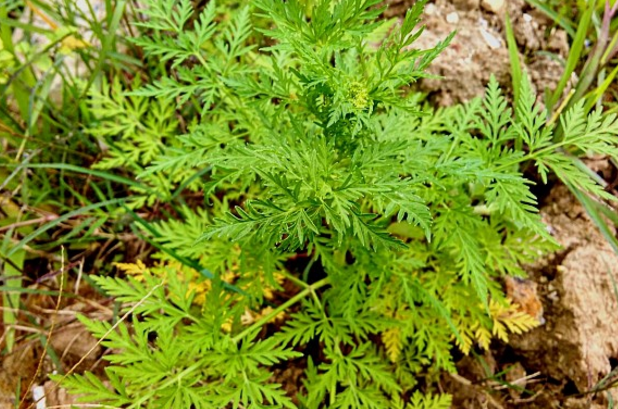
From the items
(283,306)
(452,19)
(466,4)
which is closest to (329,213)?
(283,306)

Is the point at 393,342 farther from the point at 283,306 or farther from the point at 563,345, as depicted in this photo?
the point at 563,345

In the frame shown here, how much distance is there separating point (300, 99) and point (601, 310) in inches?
70.0

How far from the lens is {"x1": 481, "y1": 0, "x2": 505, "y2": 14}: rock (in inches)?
110

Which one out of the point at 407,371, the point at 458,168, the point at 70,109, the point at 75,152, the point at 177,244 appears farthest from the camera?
the point at 70,109

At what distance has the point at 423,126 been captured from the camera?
230 cm

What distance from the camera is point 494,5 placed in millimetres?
2793

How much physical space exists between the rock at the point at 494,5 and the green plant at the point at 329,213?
81cm

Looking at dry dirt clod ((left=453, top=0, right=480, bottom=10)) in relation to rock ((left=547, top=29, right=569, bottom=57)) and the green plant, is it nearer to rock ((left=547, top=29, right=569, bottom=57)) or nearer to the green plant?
rock ((left=547, top=29, right=569, bottom=57))

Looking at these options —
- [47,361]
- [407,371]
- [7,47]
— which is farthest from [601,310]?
[7,47]

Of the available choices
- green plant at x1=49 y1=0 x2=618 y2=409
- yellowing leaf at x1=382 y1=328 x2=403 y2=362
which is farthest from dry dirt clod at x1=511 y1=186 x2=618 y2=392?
yellowing leaf at x1=382 y1=328 x2=403 y2=362

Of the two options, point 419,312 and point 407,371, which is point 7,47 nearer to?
point 419,312

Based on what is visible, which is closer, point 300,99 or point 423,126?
point 300,99

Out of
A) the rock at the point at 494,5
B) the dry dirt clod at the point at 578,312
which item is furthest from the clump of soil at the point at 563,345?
the rock at the point at 494,5

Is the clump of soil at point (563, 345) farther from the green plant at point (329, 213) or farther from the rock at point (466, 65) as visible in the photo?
the rock at point (466, 65)
